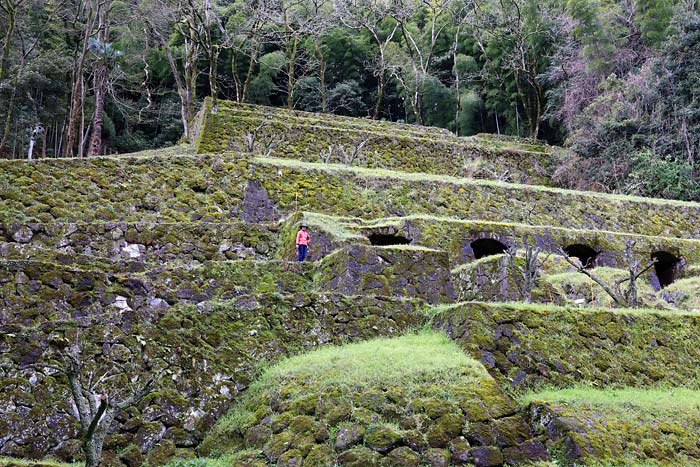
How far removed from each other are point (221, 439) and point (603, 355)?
179 inches

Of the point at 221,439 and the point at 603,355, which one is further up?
the point at 603,355

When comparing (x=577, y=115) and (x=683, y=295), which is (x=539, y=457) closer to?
(x=683, y=295)

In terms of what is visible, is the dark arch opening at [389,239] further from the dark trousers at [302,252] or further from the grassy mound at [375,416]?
the grassy mound at [375,416]

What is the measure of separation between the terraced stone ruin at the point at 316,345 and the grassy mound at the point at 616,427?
2cm

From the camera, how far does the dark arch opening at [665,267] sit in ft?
48.5

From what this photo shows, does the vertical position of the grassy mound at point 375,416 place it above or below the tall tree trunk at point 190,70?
below

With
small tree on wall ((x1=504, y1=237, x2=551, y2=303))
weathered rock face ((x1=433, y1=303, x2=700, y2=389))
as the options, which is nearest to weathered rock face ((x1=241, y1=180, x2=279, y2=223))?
small tree on wall ((x1=504, y1=237, x2=551, y2=303))

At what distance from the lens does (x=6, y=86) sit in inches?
821

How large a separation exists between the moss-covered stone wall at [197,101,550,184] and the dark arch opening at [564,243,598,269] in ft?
24.9

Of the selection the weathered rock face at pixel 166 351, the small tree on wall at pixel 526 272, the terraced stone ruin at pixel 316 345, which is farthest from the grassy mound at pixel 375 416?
the small tree on wall at pixel 526 272

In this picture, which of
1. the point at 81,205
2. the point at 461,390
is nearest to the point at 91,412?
the point at 461,390

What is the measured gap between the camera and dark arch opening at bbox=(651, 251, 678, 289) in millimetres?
14777

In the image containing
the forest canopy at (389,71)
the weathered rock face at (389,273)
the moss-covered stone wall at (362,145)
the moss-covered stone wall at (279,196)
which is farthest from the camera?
the forest canopy at (389,71)

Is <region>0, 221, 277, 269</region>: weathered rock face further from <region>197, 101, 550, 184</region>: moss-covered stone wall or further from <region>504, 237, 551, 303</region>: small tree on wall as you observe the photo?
<region>197, 101, 550, 184</region>: moss-covered stone wall
